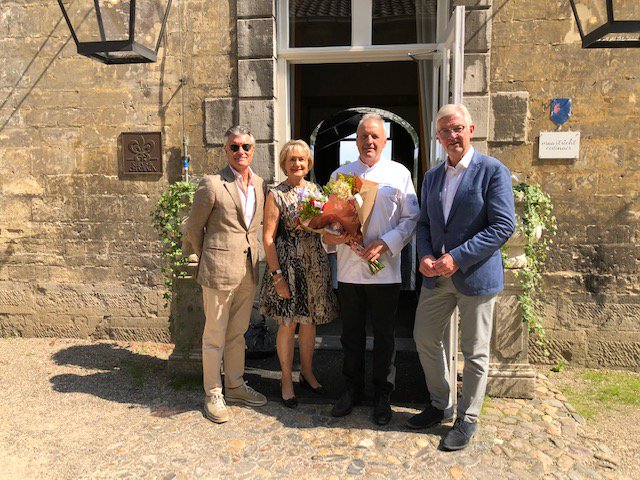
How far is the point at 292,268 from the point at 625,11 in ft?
8.62

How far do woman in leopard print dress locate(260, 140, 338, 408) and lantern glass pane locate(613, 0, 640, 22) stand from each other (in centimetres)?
212

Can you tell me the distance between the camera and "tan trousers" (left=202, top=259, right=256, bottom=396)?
3.28 metres

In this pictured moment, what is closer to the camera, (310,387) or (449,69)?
(310,387)

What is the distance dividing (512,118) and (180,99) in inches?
123

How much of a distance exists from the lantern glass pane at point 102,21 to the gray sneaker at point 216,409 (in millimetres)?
2585

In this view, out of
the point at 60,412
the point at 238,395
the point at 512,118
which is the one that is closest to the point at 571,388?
the point at 512,118

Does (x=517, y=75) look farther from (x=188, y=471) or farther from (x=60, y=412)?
(x=60, y=412)

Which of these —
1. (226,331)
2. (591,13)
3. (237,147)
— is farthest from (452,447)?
(591,13)

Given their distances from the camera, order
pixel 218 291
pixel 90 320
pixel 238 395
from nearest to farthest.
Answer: pixel 218 291, pixel 238 395, pixel 90 320

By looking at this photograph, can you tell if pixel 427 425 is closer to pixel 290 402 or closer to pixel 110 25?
pixel 290 402

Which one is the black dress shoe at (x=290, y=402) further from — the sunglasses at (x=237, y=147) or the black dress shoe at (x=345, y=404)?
the sunglasses at (x=237, y=147)

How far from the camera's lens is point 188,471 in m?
2.68

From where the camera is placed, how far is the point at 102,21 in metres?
3.50

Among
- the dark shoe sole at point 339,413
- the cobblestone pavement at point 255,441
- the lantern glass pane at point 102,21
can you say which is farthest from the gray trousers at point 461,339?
the lantern glass pane at point 102,21
